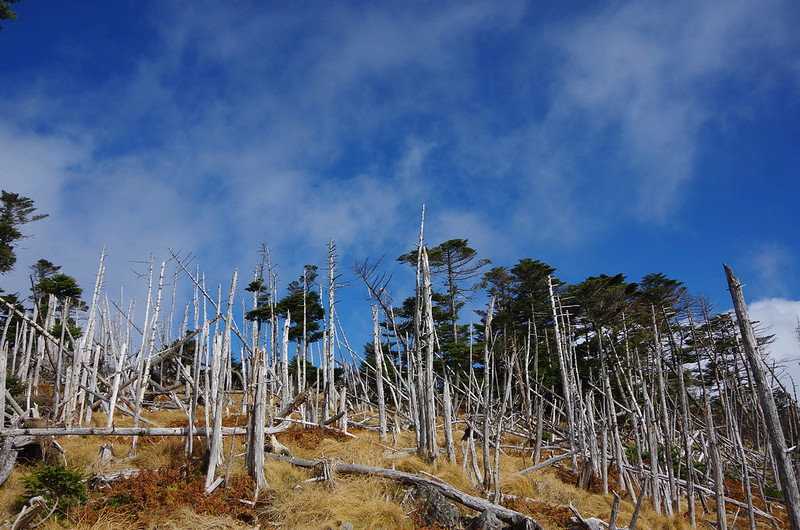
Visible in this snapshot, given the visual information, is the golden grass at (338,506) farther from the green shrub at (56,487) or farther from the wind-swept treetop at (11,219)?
the wind-swept treetop at (11,219)

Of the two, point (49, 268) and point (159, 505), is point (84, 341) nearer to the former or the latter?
point (159, 505)

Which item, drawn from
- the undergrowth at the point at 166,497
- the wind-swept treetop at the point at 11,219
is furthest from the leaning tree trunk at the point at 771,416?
the wind-swept treetop at the point at 11,219

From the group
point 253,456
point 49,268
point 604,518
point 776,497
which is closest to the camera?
point 253,456

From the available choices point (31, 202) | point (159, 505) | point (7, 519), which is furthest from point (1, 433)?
point (31, 202)

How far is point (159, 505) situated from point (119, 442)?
155 inches

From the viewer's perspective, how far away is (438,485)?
8523mm

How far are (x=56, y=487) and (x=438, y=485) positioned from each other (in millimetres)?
6116

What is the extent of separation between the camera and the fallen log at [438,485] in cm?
777

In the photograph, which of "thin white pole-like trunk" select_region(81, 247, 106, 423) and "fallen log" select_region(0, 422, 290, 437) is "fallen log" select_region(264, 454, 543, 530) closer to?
"fallen log" select_region(0, 422, 290, 437)

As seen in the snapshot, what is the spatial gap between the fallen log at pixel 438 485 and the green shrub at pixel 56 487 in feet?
11.1

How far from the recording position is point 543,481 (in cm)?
1097

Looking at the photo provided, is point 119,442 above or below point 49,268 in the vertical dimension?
below

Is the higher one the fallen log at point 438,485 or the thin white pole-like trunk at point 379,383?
the thin white pole-like trunk at point 379,383

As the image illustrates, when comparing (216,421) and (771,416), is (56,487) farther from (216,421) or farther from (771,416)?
(771,416)
